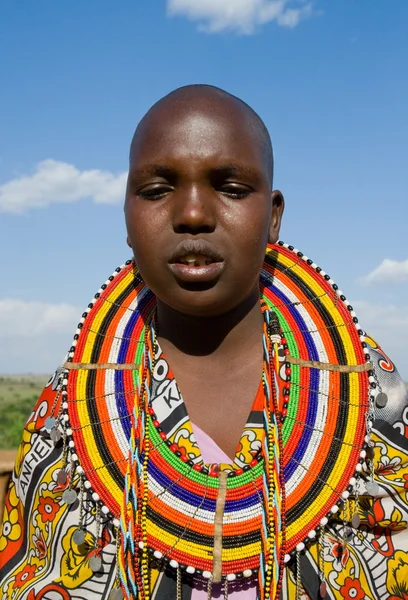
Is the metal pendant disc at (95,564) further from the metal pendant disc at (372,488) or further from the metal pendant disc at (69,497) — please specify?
the metal pendant disc at (372,488)

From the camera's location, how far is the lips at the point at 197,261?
146 cm

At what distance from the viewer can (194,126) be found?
4.98ft

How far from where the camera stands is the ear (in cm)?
177

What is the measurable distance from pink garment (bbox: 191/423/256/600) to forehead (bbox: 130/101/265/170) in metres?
0.72

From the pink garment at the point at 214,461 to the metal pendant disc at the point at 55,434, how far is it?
384mm

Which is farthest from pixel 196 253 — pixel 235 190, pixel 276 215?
pixel 276 215

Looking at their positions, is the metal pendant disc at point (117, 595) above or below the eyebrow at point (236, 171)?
below

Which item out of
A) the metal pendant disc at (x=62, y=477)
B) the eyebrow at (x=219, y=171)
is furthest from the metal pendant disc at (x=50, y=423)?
the eyebrow at (x=219, y=171)

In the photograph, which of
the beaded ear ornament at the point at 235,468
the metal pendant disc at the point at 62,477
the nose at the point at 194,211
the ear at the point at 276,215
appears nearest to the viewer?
the nose at the point at 194,211

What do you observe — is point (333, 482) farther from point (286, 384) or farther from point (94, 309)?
point (94, 309)

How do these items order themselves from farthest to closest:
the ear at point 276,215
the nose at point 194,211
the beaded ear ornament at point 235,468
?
the ear at point 276,215 < the beaded ear ornament at point 235,468 < the nose at point 194,211

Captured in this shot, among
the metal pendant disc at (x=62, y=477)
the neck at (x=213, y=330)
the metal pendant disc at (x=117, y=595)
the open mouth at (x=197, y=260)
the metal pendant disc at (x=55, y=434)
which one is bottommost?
the metal pendant disc at (x=117, y=595)

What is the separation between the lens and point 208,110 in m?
1.55

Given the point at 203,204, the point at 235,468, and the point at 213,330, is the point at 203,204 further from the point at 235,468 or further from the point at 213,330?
the point at 235,468
